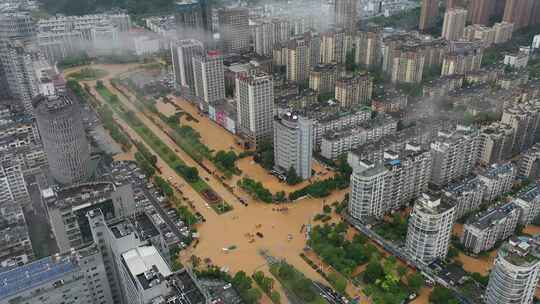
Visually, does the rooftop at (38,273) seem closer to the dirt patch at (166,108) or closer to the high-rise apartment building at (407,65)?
the dirt patch at (166,108)

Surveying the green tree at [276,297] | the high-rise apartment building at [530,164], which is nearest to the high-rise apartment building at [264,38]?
the high-rise apartment building at [530,164]

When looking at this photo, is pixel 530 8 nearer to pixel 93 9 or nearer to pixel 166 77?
pixel 166 77

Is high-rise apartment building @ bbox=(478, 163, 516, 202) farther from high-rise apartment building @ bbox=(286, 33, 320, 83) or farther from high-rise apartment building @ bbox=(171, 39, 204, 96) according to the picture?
high-rise apartment building @ bbox=(171, 39, 204, 96)

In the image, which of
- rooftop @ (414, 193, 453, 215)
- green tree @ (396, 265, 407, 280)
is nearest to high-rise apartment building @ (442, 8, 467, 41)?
rooftop @ (414, 193, 453, 215)

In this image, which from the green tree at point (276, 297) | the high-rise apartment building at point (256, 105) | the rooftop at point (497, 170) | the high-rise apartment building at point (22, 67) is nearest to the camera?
the green tree at point (276, 297)

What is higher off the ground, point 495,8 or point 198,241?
point 495,8

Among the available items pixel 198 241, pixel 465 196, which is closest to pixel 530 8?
pixel 465 196

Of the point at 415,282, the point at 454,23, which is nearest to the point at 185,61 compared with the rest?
the point at 415,282
